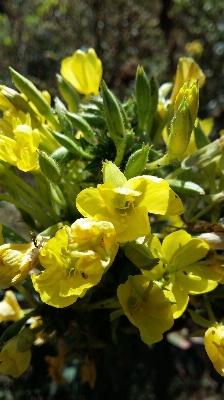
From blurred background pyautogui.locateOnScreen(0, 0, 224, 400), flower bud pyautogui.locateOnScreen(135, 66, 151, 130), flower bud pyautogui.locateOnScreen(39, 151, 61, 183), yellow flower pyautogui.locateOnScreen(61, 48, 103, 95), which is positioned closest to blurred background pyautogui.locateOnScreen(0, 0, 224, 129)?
blurred background pyautogui.locateOnScreen(0, 0, 224, 400)

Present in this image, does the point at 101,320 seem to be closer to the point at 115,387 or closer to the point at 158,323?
the point at 158,323

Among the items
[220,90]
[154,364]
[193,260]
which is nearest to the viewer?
[193,260]

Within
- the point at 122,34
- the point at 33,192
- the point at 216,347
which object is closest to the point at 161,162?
the point at 33,192

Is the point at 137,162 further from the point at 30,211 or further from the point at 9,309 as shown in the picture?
the point at 9,309

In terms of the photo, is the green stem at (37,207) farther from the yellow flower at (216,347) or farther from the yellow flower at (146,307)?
the yellow flower at (216,347)

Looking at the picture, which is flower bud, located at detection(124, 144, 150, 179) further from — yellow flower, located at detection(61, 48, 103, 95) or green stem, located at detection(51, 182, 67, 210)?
yellow flower, located at detection(61, 48, 103, 95)

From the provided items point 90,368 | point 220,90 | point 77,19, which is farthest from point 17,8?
point 90,368
